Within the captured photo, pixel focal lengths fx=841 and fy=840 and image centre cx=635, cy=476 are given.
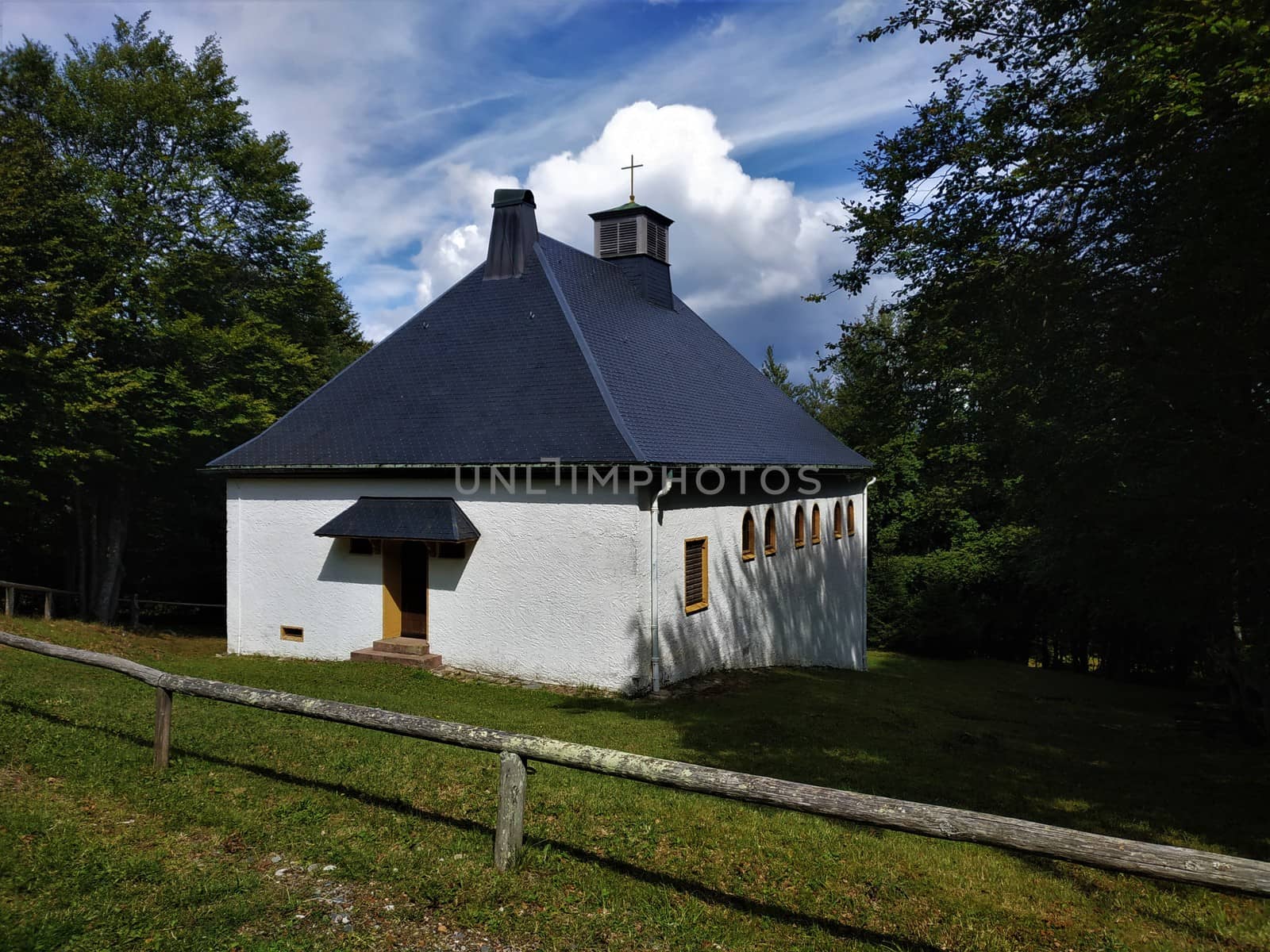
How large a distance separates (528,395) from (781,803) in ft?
36.5

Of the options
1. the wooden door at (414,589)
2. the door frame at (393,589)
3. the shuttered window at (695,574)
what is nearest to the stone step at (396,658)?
the door frame at (393,589)

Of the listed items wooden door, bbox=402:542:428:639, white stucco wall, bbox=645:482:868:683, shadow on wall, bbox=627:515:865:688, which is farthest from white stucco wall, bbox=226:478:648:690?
white stucco wall, bbox=645:482:868:683

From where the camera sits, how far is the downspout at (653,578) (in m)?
13.5

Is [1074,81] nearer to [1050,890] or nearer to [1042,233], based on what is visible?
[1042,233]

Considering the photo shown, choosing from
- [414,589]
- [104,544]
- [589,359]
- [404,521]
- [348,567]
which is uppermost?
[589,359]

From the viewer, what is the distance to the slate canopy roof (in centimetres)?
1427

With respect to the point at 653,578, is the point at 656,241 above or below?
above

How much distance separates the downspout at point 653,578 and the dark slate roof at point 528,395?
0.67 metres

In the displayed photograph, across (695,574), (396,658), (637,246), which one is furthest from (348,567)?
(637,246)

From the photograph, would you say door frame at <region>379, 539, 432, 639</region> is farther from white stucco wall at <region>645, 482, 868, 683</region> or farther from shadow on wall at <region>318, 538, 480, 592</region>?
white stucco wall at <region>645, 482, 868, 683</region>

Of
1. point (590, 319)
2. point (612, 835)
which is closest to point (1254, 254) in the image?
point (612, 835)

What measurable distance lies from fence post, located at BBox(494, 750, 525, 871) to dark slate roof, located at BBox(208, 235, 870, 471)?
304 inches

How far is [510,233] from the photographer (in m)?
17.7

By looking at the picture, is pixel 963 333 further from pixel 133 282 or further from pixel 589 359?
pixel 133 282
